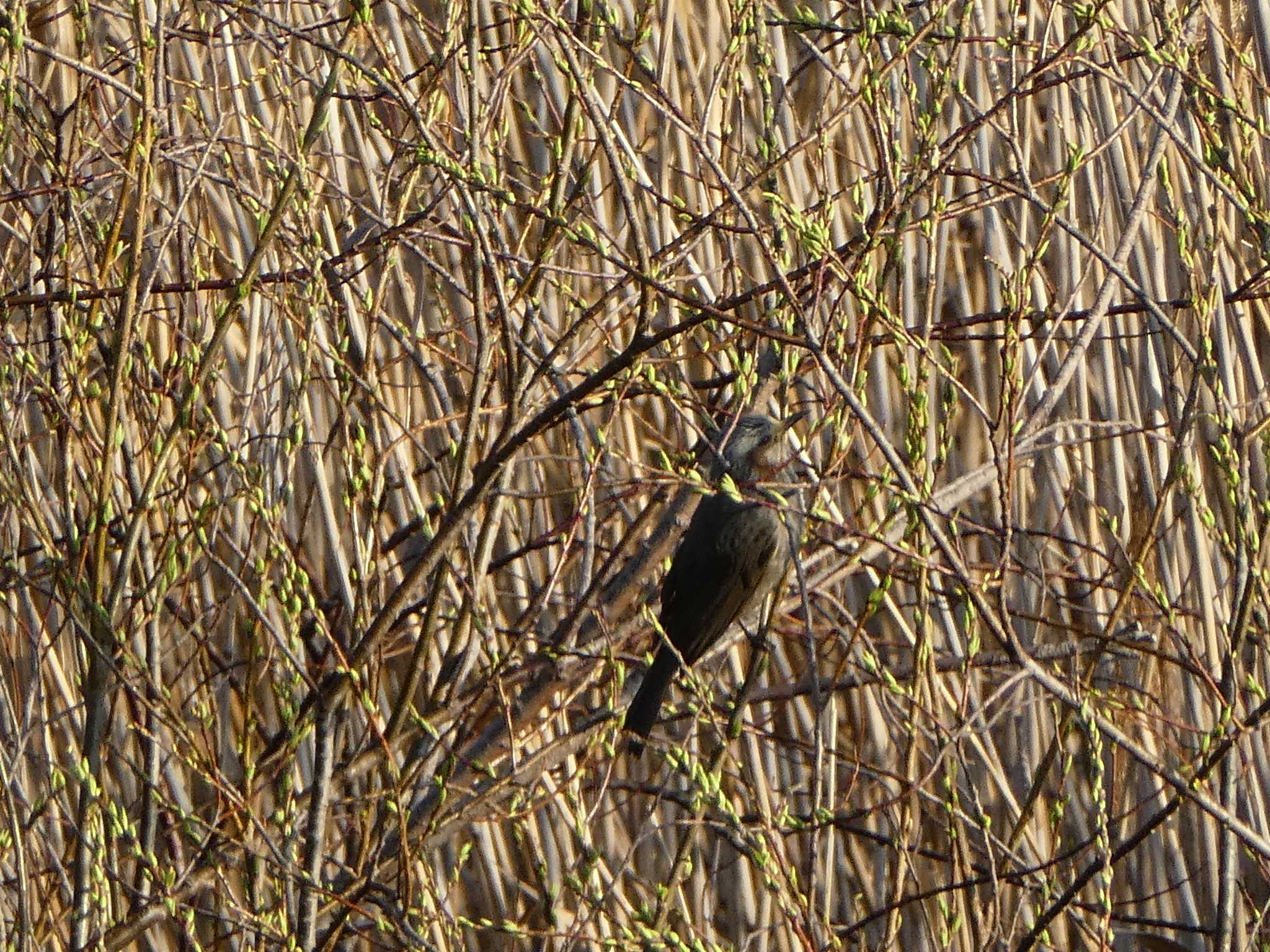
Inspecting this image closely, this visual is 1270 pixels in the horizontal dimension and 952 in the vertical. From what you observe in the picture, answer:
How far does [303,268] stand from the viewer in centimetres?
193

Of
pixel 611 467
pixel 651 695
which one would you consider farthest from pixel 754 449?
pixel 651 695

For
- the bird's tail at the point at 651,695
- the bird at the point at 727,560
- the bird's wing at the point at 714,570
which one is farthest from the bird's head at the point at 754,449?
the bird's tail at the point at 651,695

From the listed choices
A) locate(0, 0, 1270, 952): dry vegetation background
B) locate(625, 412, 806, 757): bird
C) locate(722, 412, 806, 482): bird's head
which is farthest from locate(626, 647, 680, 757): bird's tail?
locate(722, 412, 806, 482): bird's head

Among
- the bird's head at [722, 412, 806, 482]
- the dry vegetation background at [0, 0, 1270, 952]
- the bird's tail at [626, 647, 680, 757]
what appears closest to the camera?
the dry vegetation background at [0, 0, 1270, 952]

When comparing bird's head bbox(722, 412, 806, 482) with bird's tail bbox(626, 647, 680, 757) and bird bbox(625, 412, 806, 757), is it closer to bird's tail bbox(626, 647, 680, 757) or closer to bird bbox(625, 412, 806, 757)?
bird bbox(625, 412, 806, 757)

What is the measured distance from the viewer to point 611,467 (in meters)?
3.04

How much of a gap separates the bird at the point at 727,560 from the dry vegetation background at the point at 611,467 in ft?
0.37

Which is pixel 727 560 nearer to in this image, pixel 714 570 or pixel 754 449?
pixel 714 570

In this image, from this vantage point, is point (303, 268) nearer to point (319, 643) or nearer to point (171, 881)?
point (171, 881)

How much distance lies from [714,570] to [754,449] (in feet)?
1.21

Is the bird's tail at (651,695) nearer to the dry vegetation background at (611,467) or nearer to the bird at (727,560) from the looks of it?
the dry vegetation background at (611,467)

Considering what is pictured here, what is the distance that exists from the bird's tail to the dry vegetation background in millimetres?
43

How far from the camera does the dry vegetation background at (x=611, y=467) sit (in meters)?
1.70

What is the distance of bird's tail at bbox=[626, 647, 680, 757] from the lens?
256 cm
